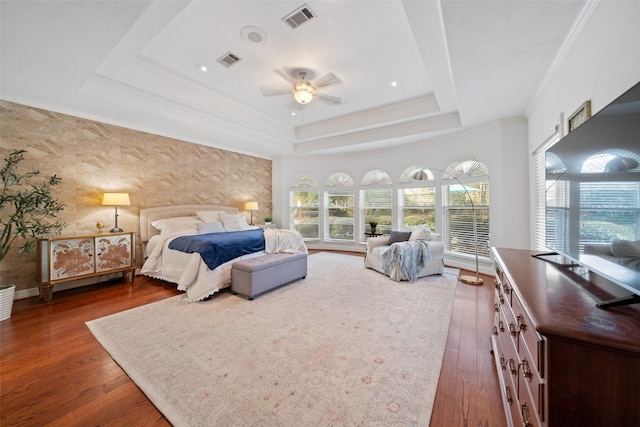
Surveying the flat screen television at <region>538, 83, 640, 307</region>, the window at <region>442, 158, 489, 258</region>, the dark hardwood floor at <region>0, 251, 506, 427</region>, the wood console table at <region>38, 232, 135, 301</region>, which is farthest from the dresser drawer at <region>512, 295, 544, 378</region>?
the wood console table at <region>38, 232, 135, 301</region>

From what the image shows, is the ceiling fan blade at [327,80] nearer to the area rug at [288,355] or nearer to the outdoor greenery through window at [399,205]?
the outdoor greenery through window at [399,205]

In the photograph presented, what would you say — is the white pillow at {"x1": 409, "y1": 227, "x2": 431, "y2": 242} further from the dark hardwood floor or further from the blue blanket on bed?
the blue blanket on bed

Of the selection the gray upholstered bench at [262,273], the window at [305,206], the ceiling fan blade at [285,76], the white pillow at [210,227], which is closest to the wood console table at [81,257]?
the white pillow at [210,227]

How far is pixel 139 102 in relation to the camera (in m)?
3.79

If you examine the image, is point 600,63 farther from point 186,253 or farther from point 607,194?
point 186,253

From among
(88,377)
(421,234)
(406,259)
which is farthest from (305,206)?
(88,377)

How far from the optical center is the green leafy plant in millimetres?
3018

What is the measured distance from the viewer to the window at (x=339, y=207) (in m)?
6.86

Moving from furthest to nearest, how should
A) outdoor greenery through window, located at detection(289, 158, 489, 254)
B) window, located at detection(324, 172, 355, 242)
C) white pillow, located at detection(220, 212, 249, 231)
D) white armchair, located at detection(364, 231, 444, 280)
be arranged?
window, located at detection(324, 172, 355, 242) < white pillow, located at detection(220, 212, 249, 231) < outdoor greenery through window, located at detection(289, 158, 489, 254) < white armchair, located at detection(364, 231, 444, 280)

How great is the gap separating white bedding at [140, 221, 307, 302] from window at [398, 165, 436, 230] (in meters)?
2.76

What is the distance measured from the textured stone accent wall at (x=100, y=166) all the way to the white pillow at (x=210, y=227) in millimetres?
1068

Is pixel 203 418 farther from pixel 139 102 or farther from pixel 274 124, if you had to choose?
pixel 274 124

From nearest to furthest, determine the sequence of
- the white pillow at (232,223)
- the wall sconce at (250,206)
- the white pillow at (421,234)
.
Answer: the white pillow at (421,234) → the white pillow at (232,223) → the wall sconce at (250,206)

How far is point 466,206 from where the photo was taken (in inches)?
193
